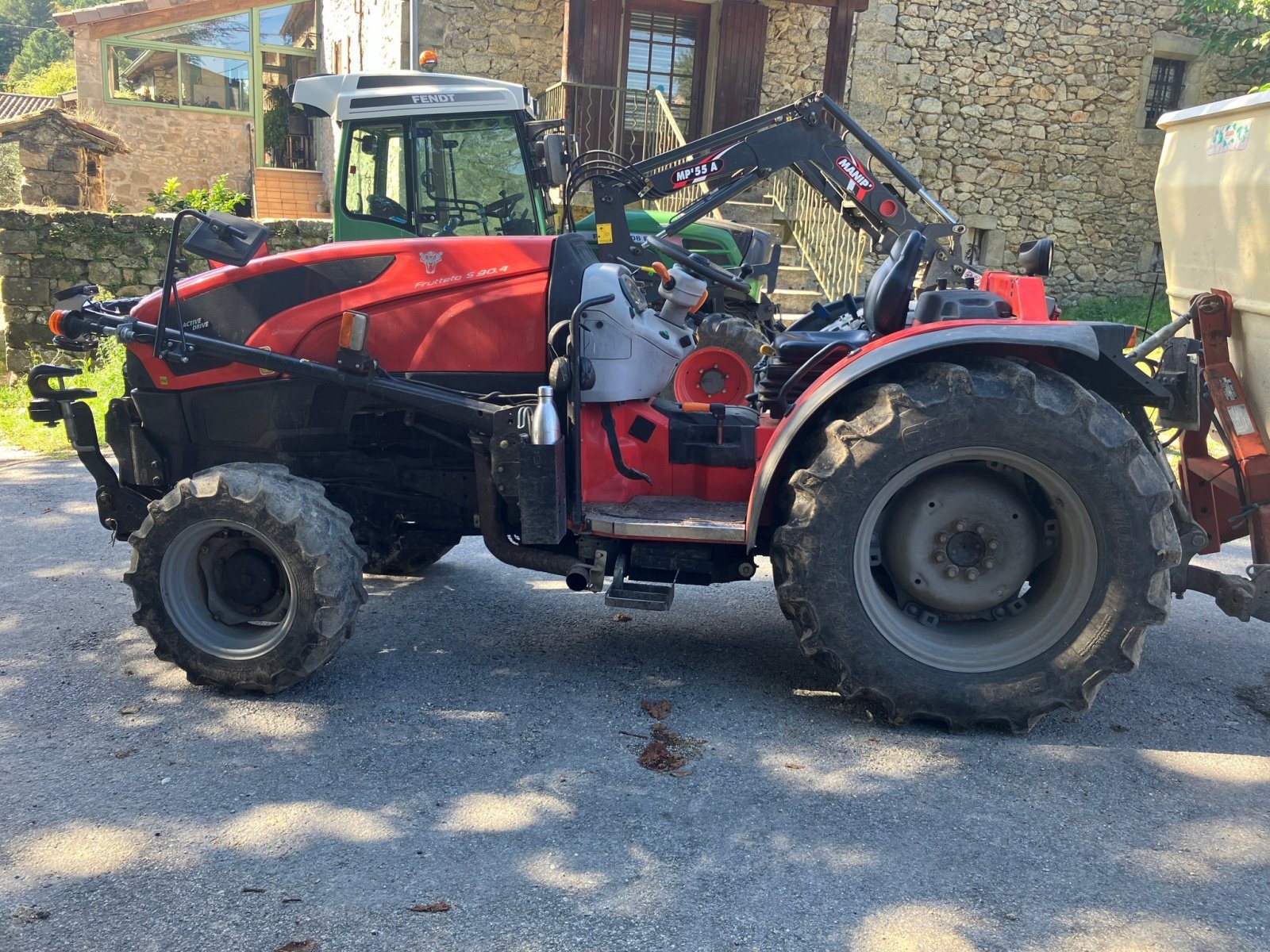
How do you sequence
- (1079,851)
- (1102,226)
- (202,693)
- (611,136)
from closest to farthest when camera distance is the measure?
(1079,851) < (202,693) < (611,136) < (1102,226)

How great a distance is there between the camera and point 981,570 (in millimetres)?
3568

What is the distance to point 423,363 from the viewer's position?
12.7 ft

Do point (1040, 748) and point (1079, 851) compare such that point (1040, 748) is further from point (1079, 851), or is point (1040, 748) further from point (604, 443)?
point (604, 443)

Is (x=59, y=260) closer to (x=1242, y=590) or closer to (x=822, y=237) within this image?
(x=822, y=237)

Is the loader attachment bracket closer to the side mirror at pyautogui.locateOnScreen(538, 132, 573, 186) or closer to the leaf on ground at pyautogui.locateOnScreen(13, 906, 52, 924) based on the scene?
the leaf on ground at pyautogui.locateOnScreen(13, 906, 52, 924)

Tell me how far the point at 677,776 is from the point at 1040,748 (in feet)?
3.81

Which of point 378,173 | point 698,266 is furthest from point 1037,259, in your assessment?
point 378,173

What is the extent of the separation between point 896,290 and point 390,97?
5.13 metres

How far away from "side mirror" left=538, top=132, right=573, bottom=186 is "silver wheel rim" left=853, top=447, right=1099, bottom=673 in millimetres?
4779

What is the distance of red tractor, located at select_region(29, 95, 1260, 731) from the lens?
3.37m

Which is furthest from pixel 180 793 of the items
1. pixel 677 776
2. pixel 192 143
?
pixel 192 143

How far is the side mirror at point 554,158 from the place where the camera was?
753 cm

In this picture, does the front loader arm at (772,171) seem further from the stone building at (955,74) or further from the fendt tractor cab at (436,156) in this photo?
the stone building at (955,74)

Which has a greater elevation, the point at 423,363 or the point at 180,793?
the point at 423,363
